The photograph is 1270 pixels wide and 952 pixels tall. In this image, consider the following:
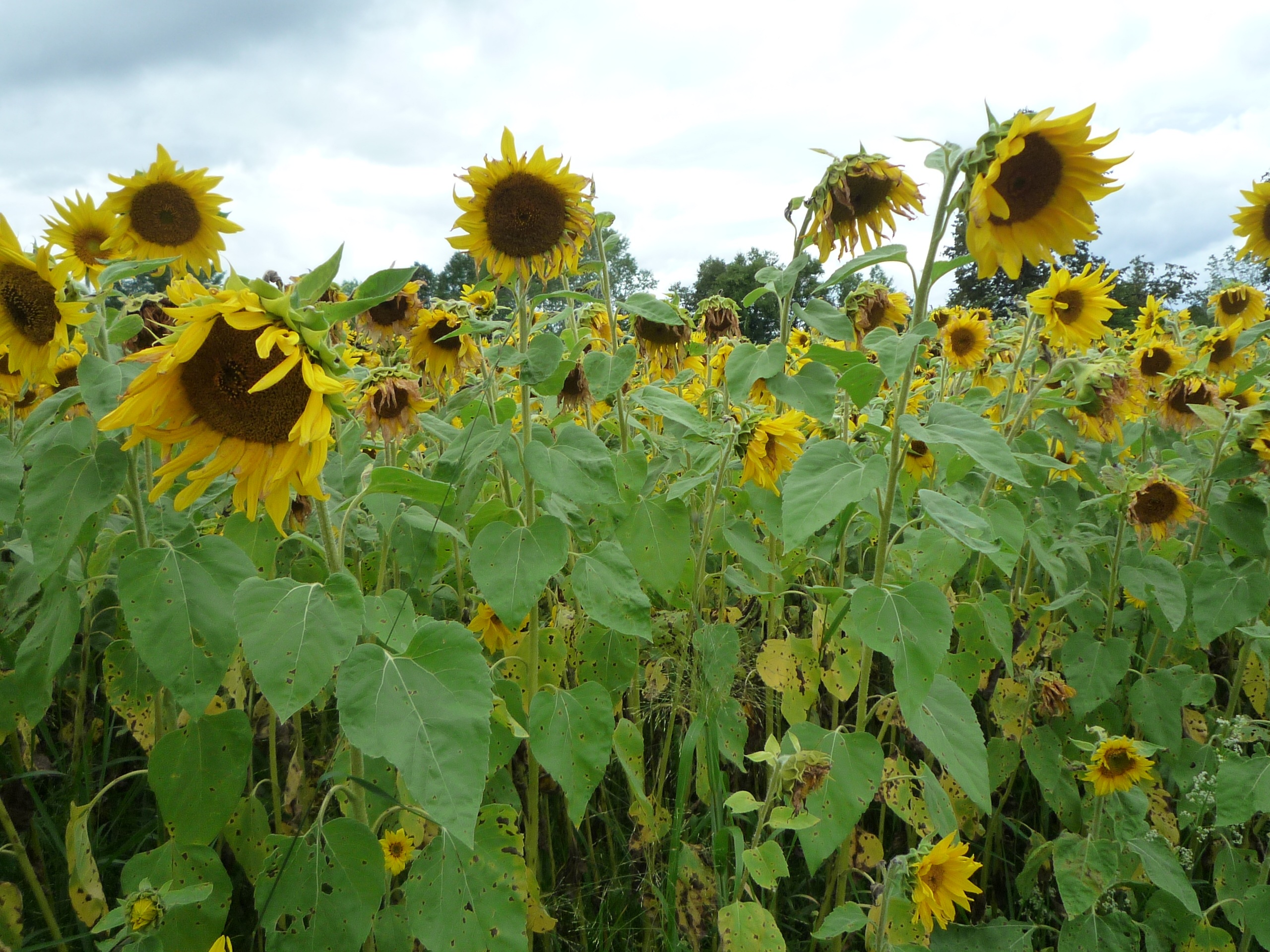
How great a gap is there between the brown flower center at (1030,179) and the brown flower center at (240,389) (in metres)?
1.49

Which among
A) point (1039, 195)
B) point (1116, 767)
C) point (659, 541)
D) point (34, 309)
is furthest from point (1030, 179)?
point (34, 309)

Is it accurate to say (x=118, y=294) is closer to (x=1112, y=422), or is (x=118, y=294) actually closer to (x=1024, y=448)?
(x=1024, y=448)

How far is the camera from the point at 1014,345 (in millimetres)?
3279

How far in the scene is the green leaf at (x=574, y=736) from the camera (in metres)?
1.65

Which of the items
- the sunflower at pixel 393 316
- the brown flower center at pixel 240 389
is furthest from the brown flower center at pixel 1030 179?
the sunflower at pixel 393 316

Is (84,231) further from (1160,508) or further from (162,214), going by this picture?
(1160,508)

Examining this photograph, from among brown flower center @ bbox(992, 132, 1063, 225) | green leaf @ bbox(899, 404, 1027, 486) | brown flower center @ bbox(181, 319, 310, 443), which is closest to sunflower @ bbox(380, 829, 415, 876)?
brown flower center @ bbox(181, 319, 310, 443)

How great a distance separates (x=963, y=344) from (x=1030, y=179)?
8.01 feet

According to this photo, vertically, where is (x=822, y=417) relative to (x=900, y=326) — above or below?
below

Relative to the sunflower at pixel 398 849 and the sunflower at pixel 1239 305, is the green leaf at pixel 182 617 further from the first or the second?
the sunflower at pixel 1239 305

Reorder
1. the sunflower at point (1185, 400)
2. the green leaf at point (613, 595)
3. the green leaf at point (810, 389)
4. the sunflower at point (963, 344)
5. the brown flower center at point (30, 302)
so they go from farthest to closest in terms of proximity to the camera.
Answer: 1. the sunflower at point (963, 344)
2. the sunflower at point (1185, 400)
3. the green leaf at point (810, 389)
4. the green leaf at point (613, 595)
5. the brown flower center at point (30, 302)

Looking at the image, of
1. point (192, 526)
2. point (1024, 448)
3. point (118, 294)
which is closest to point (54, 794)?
point (192, 526)

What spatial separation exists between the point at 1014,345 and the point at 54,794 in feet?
12.6

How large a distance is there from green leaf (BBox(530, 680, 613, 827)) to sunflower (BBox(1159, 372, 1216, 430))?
2821 millimetres
